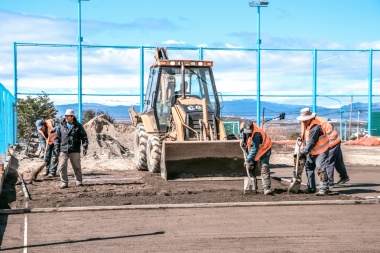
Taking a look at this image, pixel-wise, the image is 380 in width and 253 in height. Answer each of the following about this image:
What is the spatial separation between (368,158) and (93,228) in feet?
59.0

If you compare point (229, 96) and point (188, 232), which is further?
point (229, 96)

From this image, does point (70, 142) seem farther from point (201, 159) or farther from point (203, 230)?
point (203, 230)

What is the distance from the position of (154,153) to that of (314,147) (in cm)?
532

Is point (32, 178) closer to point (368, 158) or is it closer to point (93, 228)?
point (93, 228)

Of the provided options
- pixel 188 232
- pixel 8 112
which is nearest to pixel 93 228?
pixel 188 232

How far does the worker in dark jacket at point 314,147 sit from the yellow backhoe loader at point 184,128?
301 centimetres

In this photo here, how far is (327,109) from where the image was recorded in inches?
1423

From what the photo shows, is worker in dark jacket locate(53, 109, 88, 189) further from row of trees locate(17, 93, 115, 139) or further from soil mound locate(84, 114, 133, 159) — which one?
row of trees locate(17, 93, 115, 139)

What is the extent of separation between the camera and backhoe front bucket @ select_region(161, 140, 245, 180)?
16.7 m

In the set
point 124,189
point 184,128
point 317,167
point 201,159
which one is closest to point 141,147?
point 184,128

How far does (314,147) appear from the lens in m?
14.0

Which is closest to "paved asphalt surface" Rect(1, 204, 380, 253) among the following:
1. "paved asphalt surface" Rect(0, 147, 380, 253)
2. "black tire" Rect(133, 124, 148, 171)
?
"paved asphalt surface" Rect(0, 147, 380, 253)

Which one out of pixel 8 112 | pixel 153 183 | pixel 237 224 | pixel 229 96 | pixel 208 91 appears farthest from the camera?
pixel 229 96

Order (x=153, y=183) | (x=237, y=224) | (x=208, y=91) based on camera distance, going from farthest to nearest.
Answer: (x=208, y=91)
(x=153, y=183)
(x=237, y=224)
